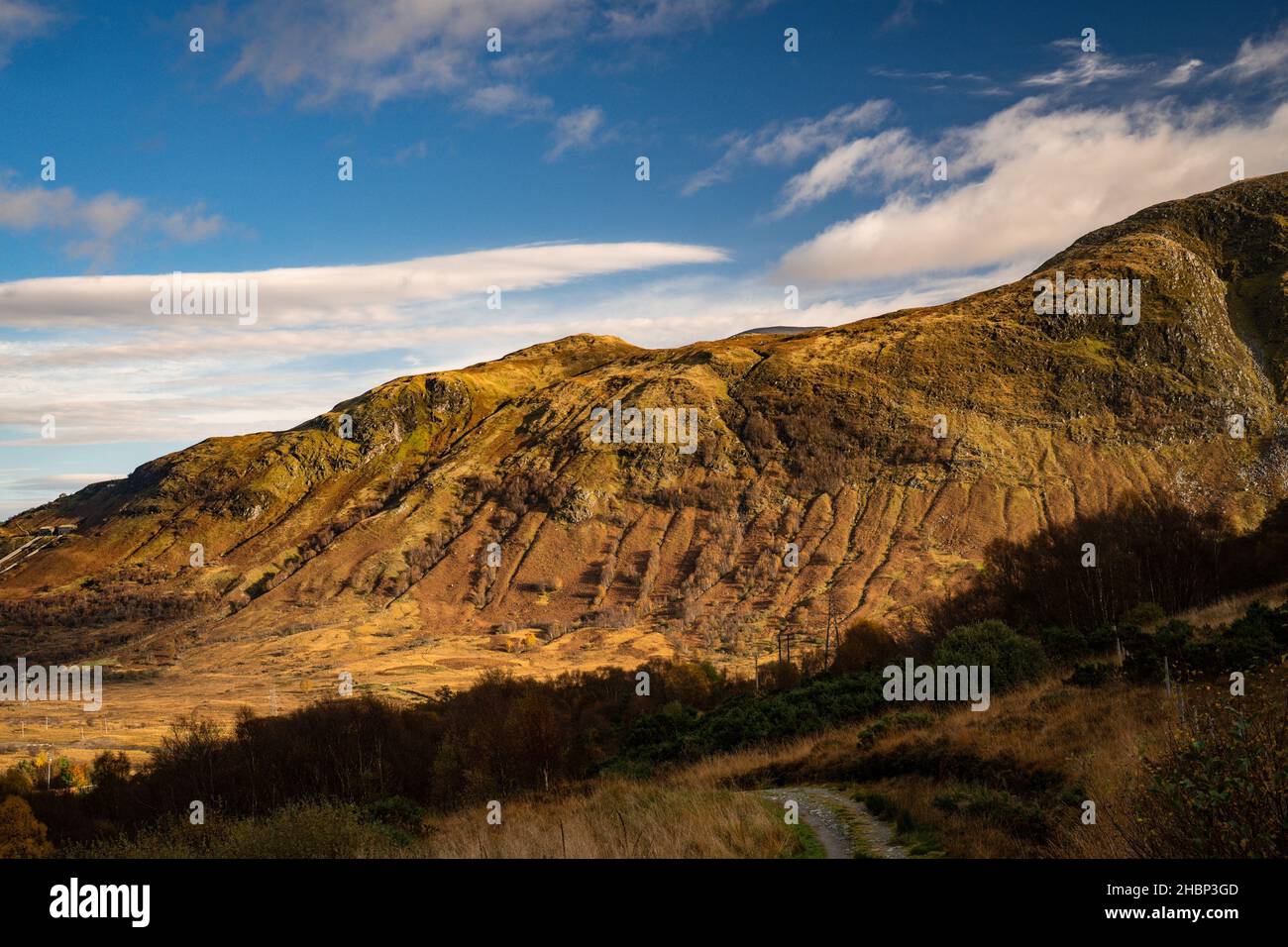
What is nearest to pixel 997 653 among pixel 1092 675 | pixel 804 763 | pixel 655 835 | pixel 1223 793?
pixel 1092 675

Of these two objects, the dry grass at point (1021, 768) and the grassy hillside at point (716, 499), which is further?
the grassy hillside at point (716, 499)

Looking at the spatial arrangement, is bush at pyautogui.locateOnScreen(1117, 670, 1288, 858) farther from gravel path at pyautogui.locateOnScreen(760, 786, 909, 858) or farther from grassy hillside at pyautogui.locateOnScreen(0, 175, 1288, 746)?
grassy hillside at pyautogui.locateOnScreen(0, 175, 1288, 746)

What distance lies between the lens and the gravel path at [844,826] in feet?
35.9

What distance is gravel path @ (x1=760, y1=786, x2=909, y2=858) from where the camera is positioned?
1095 centimetres

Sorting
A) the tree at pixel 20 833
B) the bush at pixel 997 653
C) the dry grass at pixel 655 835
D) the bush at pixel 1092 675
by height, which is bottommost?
the tree at pixel 20 833

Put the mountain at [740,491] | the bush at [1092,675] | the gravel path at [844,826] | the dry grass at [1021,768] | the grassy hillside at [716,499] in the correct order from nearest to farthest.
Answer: the dry grass at [1021,768] < the gravel path at [844,826] < the bush at [1092,675] < the grassy hillside at [716,499] < the mountain at [740,491]

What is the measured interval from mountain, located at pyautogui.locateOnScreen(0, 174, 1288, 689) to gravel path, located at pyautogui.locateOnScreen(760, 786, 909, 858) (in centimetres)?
6496

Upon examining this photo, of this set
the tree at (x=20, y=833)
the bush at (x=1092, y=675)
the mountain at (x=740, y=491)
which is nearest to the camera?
the bush at (x=1092, y=675)

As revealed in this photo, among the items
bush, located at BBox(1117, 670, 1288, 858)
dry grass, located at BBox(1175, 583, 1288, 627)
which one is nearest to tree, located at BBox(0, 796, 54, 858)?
bush, located at BBox(1117, 670, 1288, 858)

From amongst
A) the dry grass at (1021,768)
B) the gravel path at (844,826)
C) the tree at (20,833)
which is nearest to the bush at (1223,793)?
the dry grass at (1021,768)

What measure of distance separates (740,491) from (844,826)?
105459 millimetres

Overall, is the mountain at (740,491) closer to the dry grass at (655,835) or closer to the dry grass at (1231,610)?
the dry grass at (1231,610)

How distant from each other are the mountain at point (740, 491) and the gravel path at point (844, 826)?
65.0 m
